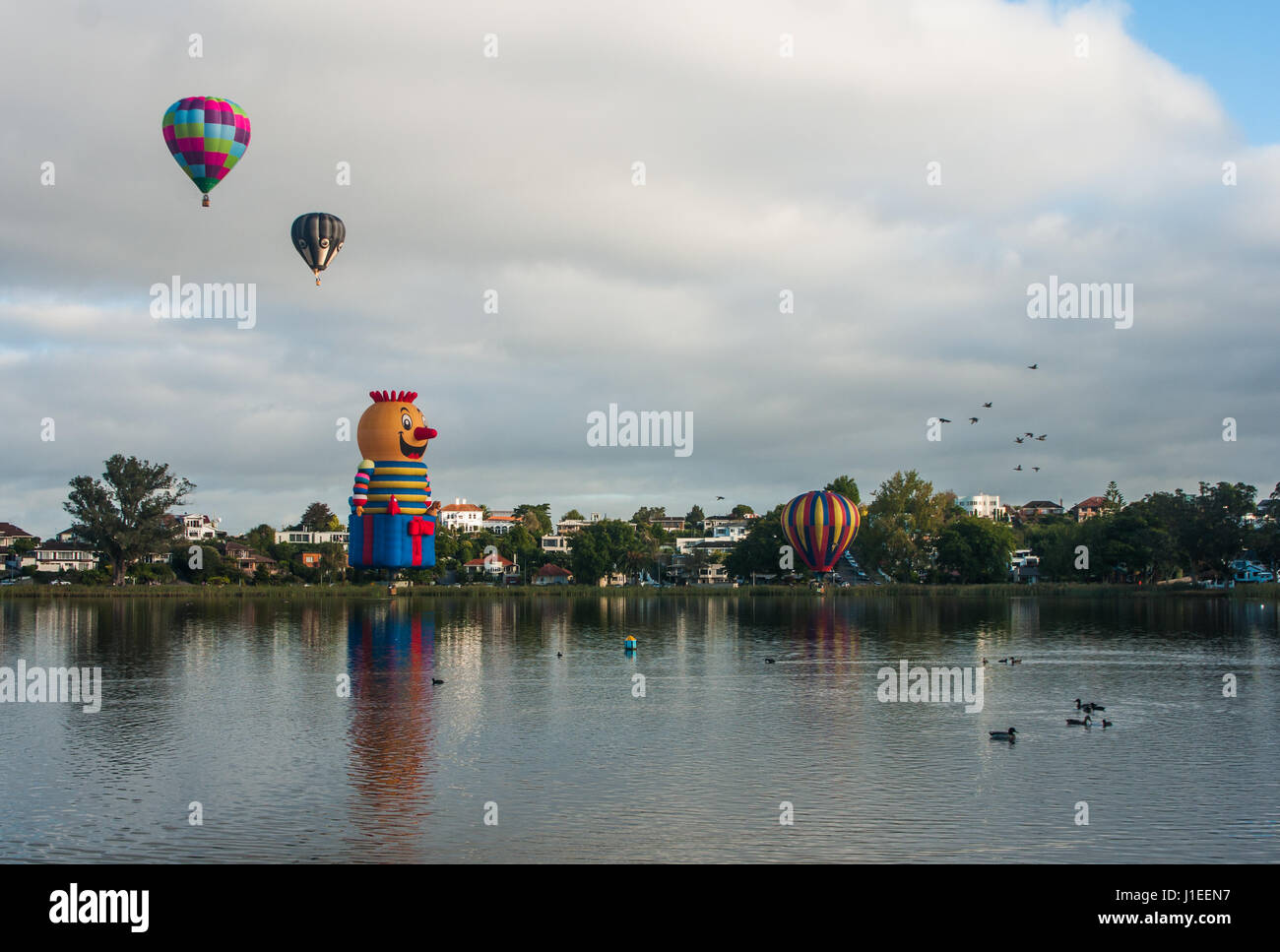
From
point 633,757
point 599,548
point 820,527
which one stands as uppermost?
point 820,527

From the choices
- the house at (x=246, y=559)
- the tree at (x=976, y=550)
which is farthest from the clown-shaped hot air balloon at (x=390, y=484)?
the tree at (x=976, y=550)

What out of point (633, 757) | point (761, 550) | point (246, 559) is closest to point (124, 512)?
point (246, 559)

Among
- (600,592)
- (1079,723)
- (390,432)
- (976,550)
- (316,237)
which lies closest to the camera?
(1079,723)

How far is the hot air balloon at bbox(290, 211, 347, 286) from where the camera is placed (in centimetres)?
8750

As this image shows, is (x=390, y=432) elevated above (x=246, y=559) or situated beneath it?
elevated above

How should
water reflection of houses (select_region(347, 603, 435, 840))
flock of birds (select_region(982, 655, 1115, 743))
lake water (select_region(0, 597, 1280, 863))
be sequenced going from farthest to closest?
flock of birds (select_region(982, 655, 1115, 743))
water reflection of houses (select_region(347, 603, 435, 840))
lake water (select_region(0, 597, 1280, 863))

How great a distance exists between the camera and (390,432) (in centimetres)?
9988

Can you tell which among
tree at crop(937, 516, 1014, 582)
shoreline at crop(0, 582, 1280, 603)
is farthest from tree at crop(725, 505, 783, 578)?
tree at crop(937, 516, 1014, 582)

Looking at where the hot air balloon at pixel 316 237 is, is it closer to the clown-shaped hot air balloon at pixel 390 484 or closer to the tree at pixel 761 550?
the clown-shaped hot air balloon at pixel 390 484

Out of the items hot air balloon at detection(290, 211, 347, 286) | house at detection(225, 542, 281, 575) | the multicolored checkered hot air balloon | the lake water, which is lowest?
the lake water

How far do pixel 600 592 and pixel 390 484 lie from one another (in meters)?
65.4

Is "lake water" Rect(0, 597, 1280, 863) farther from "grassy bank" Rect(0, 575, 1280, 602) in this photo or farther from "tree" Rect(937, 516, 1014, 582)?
"tree" Rect(937, 516, 1014, 582)

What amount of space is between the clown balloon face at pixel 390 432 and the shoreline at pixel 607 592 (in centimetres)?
4185

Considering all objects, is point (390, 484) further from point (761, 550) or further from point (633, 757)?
point (761, 550)
